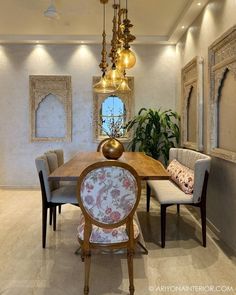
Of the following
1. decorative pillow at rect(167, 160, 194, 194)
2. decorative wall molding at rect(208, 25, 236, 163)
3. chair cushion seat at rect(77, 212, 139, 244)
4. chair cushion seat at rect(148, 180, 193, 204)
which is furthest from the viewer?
decorative pillow at rect(167, 160, 194, 194)

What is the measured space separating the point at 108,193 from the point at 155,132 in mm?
3394

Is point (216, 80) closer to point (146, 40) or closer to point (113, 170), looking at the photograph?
point (113, 170)

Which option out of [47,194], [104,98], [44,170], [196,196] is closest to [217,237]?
[196,196]

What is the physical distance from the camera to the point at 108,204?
2016 mm

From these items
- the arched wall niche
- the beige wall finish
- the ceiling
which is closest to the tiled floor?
the beige wall finish

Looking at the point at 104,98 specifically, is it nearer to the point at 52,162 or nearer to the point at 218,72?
the point at 52,162

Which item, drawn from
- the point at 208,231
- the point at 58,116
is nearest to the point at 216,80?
the point at 208,231

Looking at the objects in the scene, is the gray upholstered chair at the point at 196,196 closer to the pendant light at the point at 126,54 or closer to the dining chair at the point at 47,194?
the dining chair at the point at 47,194

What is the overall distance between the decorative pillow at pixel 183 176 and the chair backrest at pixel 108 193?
4.20ft

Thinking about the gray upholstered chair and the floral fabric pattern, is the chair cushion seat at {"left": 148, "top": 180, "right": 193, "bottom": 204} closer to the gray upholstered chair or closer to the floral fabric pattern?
the gray upholstered chair

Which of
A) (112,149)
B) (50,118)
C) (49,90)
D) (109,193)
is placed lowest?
(109,193)

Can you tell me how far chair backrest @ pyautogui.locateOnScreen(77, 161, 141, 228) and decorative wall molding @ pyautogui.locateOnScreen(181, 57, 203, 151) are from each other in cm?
218

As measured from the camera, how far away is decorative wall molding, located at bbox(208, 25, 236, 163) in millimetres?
2863

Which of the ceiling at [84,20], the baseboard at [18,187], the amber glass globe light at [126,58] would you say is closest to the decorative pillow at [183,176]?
the amber glass globe light at [126,58]
